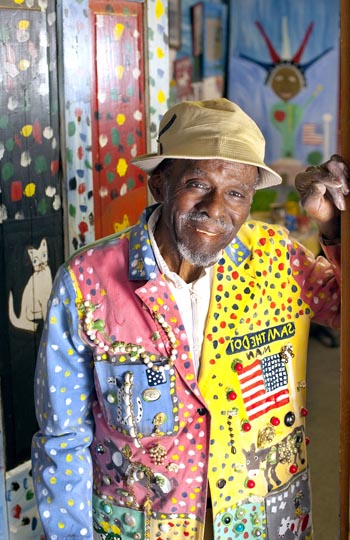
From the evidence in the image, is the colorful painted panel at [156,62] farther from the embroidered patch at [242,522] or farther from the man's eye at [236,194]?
the embroidered patch at [242,522]

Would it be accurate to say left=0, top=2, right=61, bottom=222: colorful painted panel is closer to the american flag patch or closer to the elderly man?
the elderly man

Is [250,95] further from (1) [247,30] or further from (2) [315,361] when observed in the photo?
(2) [315,361]

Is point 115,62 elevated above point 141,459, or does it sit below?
above

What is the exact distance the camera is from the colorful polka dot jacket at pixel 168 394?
1.81 meters

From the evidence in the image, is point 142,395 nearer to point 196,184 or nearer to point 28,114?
point 196,184

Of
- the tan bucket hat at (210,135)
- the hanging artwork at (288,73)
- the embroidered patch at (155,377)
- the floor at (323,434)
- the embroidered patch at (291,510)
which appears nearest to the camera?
the tan bucket hat at (210,135)

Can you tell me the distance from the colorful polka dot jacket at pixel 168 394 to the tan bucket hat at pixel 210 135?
229 millimetres

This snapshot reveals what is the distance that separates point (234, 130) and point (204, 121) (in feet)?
0.22

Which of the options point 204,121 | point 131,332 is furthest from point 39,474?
point 204,121

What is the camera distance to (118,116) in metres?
2.86

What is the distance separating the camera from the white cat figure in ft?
8.55

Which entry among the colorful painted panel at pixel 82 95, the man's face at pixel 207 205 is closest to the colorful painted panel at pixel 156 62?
the colorful painted panel at pixel 82 95

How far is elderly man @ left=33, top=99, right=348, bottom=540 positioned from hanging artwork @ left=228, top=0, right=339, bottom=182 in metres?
4.12

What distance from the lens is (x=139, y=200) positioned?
3004 mm
